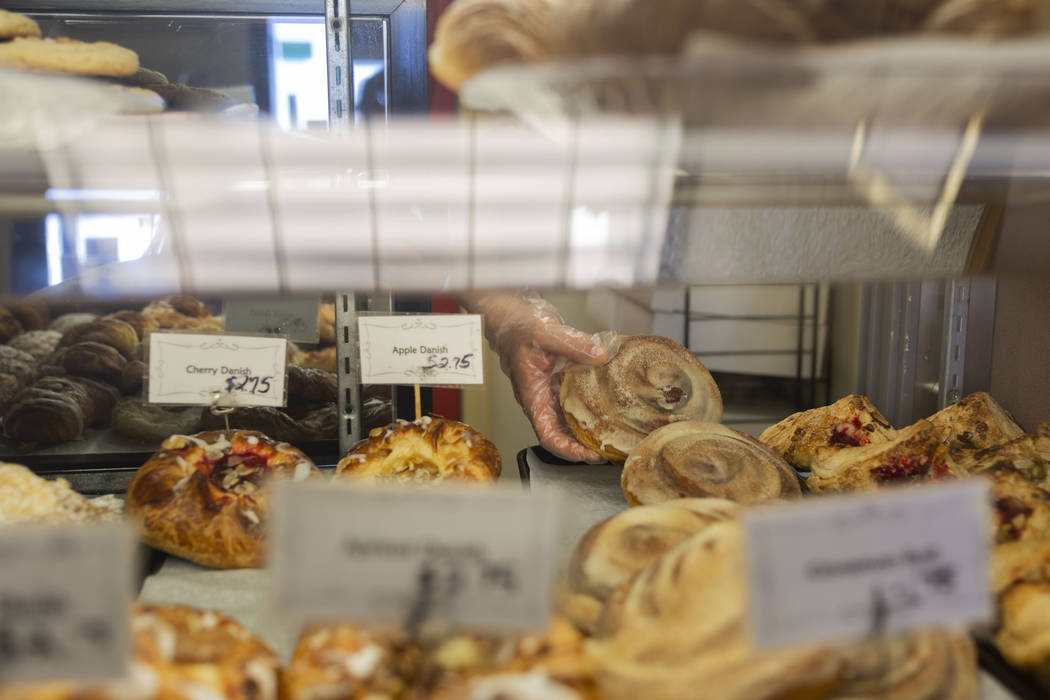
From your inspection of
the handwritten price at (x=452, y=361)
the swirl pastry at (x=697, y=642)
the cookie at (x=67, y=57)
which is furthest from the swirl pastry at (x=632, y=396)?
the cookie at (x=67, y=57)

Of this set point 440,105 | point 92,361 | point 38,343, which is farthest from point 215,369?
point 440,105

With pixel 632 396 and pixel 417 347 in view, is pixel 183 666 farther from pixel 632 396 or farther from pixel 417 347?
pixel 632 396

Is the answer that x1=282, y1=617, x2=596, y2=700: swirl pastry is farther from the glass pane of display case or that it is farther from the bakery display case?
the glass pane of display case

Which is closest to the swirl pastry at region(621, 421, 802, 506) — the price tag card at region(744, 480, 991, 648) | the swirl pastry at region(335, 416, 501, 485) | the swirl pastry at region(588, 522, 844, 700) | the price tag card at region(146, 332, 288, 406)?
the swirl pastry at region(335, 416, 501, 485)

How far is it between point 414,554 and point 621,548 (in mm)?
357

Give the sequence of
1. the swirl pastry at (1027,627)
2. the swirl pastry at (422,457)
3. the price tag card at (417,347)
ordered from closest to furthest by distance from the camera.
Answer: the swirl pastry at (1027,627), the swirl pastry at (422,457), the price tag card at (417,347)

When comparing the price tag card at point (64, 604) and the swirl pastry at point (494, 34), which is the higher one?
the swirl pastry at point (494, 34)

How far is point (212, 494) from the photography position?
4.04 ft

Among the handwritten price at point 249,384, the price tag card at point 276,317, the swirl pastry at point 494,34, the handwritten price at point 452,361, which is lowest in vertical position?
the handwritten price at point 249,384

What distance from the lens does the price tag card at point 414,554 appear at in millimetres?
687

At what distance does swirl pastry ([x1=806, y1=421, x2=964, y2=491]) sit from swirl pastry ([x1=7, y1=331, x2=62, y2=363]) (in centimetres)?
151

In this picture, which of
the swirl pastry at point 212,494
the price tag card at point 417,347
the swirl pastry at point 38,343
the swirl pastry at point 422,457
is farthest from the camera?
the swirl pastry at point 38,343

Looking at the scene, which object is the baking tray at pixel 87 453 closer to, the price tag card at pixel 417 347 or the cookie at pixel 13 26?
the price tag card at pixel 417 347

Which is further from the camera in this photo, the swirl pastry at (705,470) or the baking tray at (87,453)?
the baking tray at (87,453)
